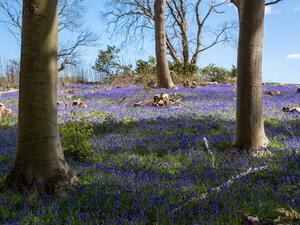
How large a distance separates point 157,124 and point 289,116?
349 centimetres

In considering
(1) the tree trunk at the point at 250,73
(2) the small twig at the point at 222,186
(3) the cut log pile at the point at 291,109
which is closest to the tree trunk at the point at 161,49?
(3) the cut log pile at the point at 291,109

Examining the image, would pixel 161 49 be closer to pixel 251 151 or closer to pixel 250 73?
pixel 250 73

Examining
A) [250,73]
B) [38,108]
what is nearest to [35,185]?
[38,108]

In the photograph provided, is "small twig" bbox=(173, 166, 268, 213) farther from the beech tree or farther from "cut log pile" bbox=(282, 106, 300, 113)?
"cut log pile" bbox=(282, 106, 300, 113)

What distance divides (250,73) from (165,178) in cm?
232

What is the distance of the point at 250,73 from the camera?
6.12 metres

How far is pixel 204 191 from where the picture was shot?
4363 mm

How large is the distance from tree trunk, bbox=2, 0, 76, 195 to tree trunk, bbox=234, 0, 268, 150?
3.05m

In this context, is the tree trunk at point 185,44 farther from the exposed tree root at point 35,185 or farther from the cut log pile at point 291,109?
the exposed tree root at point 35,185

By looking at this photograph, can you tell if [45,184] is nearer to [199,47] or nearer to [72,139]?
[72,139]

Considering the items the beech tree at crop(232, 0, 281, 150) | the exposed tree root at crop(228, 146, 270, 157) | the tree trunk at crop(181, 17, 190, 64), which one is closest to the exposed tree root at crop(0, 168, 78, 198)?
the exposed tree root at crop(228, 146, 270, 157)

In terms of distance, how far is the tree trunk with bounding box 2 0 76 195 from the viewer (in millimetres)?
4273

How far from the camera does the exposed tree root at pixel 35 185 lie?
4.34 meters

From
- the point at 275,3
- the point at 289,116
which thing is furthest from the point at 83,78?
the point at 289,116
